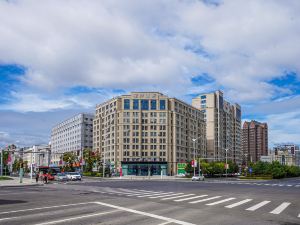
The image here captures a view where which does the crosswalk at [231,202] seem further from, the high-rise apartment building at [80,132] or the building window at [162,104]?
the high-rise apartment building at [80,132]

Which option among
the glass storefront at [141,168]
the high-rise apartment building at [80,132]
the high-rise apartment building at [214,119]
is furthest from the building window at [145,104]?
the high-rise apartment building at [214,119]

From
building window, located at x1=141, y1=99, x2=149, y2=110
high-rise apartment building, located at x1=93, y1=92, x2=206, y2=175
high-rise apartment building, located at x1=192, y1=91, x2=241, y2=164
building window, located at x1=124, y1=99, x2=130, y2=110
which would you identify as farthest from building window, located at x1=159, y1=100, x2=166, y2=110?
high-rise apartment building, located at x1=192, y1=91, x2=241, y2=164

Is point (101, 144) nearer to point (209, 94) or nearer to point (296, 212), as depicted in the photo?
point (209, 94)

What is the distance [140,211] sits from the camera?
16.4 meters

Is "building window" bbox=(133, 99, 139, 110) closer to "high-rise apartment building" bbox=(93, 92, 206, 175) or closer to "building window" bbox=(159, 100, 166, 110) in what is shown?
"high-rise apartment building" bbox=(93, 92, 206, 175)

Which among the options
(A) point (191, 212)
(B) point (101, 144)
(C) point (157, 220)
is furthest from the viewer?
(B) point (101, 144)

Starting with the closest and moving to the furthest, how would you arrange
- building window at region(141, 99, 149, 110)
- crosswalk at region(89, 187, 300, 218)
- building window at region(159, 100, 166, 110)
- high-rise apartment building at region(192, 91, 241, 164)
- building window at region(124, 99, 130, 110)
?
crosswalk at region(89, 187, 300, 218) → building window at region(124, 99, 130, 110) → building window at region(141, 99, 149, 110) → building window at region(159, 100, 166, 110) → high-rise apartment building at region(192, 91, 241, 164)

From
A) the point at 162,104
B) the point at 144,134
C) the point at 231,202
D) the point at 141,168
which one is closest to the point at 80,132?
the point at 144,134

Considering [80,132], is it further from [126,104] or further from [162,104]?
[162,104]

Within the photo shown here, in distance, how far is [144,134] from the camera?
420 ft

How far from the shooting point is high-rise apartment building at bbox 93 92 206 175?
126 meters

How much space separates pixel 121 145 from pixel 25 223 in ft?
375

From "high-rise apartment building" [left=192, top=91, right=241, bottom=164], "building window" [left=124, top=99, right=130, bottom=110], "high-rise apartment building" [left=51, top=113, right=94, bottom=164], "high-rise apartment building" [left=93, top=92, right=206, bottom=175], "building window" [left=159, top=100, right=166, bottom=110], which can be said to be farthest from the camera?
"high-rise apartment building" [left=192, top=91, right=241, bottom=164]

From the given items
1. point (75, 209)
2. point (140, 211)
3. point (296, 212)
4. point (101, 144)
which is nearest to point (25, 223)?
point (75, 209)
